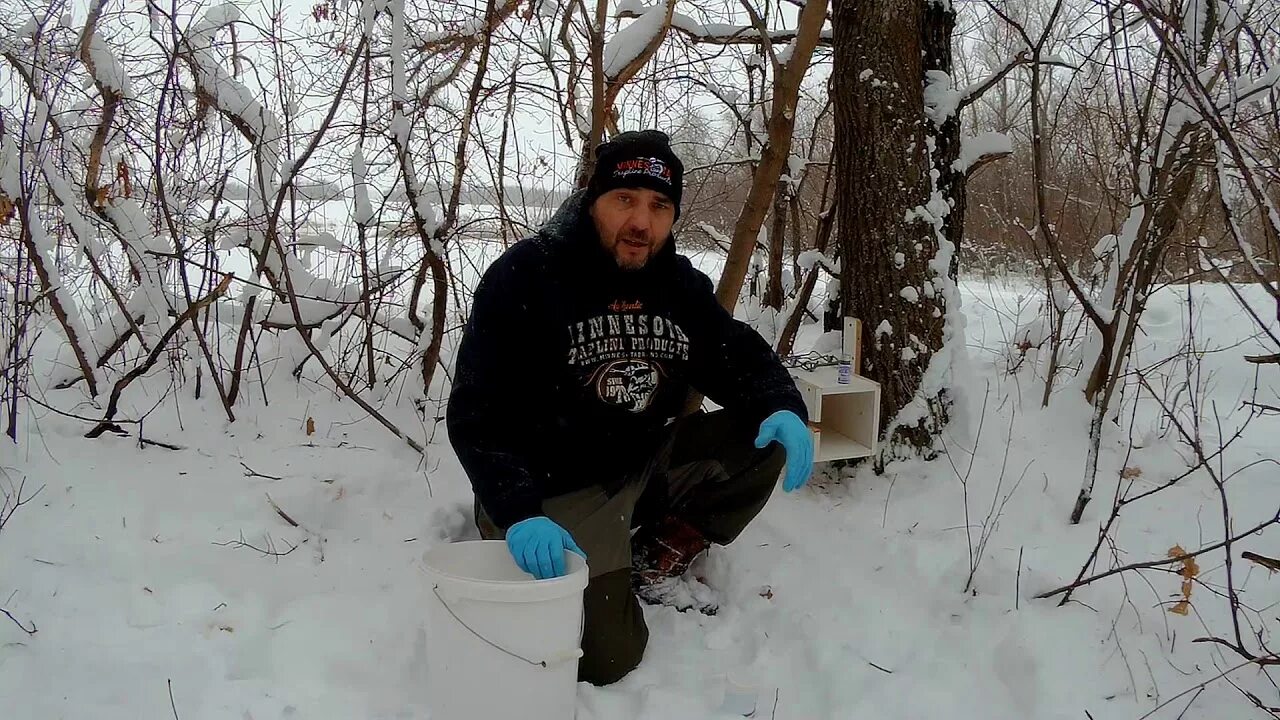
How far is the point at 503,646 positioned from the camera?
1629 mm

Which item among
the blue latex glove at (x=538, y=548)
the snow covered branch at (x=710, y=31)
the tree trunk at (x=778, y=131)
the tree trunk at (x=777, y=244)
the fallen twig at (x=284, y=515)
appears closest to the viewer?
the blue latex glove at (x=538, y=548)

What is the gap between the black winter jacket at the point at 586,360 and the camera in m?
2.05

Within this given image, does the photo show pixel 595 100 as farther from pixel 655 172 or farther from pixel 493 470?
pixel 493 470

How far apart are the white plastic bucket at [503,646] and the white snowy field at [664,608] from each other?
110 mm

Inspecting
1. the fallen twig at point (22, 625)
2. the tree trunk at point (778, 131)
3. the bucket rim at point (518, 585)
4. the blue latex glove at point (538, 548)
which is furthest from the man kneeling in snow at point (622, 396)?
the fallen twig at point (22, 625)

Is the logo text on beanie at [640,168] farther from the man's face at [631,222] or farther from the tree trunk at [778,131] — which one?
the tree trunk at [778,131]

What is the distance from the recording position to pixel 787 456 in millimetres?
2227

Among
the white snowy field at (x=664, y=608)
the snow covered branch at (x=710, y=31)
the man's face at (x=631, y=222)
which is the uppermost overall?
the snow covered branch at (x=710, y=31)

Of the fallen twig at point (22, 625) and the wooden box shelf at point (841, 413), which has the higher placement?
the wooden box shelf at point (841, 413)

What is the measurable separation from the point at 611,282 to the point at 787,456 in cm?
68

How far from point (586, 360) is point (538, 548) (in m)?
0.62

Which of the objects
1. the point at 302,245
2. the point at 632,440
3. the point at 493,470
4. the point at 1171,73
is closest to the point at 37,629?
the point at 493,470

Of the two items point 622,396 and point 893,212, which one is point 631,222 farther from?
point 893,212

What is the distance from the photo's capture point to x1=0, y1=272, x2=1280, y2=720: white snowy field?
1.78 m
